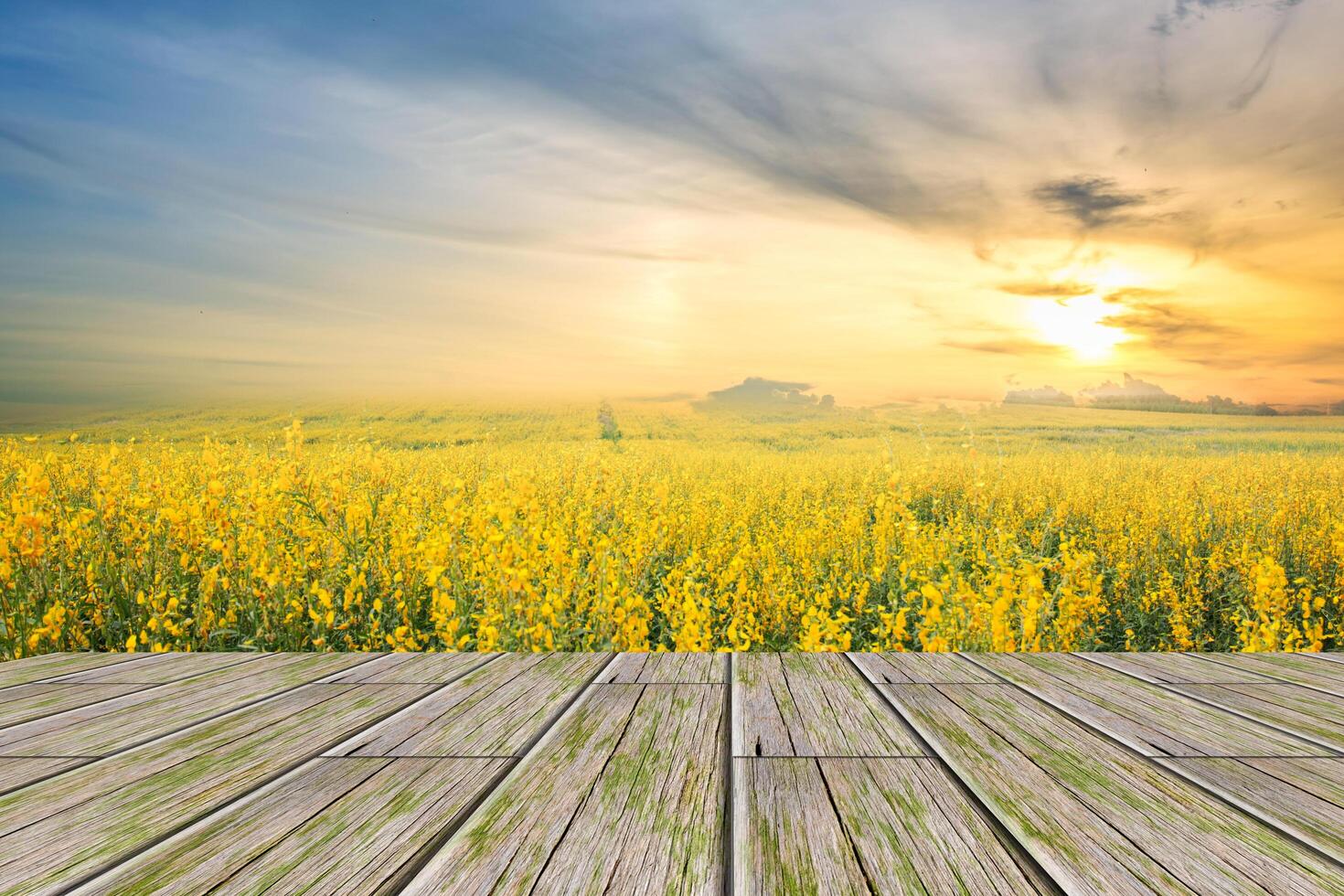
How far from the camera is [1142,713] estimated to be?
194cm

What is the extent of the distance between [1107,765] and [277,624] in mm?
4401

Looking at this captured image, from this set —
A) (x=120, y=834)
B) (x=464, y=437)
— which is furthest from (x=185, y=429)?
(x=120, y=834)

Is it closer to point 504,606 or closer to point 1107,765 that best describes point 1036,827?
point 1107,765

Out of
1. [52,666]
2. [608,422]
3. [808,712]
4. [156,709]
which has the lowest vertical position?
[52,666]

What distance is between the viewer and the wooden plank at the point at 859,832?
1.07m

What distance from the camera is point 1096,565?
6.86m

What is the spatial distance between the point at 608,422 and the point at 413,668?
24.4 meters

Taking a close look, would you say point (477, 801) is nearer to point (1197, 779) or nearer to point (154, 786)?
point (154, 786)

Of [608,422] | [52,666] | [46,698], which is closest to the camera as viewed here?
[46,698]

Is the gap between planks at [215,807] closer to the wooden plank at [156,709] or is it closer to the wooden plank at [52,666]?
the wooden plank at [156,709]

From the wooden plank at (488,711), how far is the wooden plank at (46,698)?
105 cm

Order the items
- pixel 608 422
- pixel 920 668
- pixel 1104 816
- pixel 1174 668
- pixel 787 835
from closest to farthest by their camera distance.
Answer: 1. pixel 787 835
2. pixel 1104 816
3. pixel 920 668
4. pixel 1174 668
5. pixel 608 422

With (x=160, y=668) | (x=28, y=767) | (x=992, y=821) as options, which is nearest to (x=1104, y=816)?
(x=992, y=821)

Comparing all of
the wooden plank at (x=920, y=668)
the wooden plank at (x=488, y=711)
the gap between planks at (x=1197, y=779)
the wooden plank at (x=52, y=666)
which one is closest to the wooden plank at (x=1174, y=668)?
the gap between planks at (x=1197, y=779)
